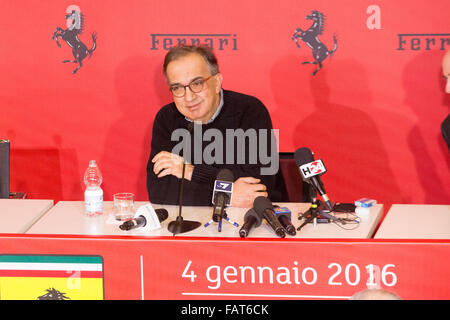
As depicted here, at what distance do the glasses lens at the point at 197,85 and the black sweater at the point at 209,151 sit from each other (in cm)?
23

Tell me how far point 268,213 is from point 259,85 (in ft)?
6.11

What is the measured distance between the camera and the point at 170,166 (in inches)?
129

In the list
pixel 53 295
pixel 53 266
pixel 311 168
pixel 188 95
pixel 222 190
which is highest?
pixel 188 95

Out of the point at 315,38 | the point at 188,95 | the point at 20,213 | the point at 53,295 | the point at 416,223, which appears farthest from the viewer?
the point at 315,38

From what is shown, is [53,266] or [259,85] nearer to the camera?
[53,266]

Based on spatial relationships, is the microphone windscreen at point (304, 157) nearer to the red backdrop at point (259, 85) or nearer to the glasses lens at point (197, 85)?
the glasses lens at point (197, 85)

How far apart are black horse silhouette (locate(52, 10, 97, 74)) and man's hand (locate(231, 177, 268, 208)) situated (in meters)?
1.90

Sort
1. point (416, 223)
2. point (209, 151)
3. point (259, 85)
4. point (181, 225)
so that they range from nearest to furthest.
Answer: point (181, 225) → point (416, 223) → point (209, 151) → point (259, 85)

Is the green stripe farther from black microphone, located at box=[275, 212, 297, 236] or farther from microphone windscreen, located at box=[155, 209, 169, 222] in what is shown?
black microphone, located at box=[275, 212, 297, 236]

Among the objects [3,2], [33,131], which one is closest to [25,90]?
[33,131]

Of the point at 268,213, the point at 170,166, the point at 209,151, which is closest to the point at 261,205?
the point at 268,213

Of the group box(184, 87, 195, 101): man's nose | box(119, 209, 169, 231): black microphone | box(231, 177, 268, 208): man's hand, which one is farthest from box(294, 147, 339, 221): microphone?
box(184, 87, 195, 101): man's nose

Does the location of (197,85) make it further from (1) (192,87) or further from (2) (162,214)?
(2) (162,214)

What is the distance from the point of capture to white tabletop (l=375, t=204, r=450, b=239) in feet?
9.00
